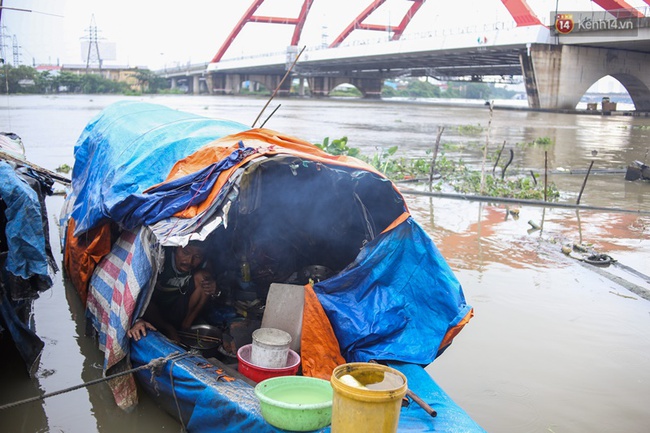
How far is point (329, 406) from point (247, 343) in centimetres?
144

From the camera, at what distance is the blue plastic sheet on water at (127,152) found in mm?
5000

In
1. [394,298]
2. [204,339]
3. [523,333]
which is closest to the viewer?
[394,298]

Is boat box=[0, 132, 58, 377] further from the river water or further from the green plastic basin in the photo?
the green plastic basin

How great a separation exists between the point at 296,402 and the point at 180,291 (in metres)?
1.62

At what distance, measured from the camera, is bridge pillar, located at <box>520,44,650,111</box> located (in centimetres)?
3428

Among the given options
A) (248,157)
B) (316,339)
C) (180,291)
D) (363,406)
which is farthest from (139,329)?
(363,406)

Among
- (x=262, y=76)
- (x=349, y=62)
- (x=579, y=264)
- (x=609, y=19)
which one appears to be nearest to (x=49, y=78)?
(x=262, y=76)

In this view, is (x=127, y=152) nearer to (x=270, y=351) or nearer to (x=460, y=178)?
(x=270, y=351)

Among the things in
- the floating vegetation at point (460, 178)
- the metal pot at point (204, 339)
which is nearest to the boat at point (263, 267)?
the metal pot at point (204, 339)

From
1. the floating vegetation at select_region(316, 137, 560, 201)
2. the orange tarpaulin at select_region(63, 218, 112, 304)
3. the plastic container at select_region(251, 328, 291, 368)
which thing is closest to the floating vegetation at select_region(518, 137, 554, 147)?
Answer: the floating vegetation at select_region(316, 137, 560, 201)

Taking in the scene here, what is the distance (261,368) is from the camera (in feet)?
12.8

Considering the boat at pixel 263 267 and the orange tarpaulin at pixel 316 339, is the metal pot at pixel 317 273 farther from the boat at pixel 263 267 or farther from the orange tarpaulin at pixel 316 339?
the orange tarpaulin at pixel 316 339

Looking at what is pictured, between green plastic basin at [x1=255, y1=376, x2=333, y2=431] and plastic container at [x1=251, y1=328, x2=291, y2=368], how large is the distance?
376mm

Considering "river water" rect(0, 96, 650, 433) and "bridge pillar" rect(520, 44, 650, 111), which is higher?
"bridge pillar" rect(520, 44, 650, 111)
